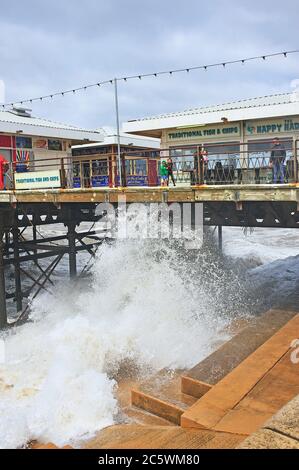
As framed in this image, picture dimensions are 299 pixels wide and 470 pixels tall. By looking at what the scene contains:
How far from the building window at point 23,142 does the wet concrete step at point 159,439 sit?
45.7 ft

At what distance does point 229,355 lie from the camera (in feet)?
22.9

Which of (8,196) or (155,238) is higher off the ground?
(8,196)

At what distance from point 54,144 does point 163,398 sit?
14578mm

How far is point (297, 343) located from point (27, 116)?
1828cm

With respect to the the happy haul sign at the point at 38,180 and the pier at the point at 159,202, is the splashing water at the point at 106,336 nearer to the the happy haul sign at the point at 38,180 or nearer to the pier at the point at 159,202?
the pier at the point at 159,202

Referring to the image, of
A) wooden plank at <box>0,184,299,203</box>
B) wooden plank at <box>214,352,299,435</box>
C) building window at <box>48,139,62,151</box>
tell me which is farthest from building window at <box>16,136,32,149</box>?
wooden plank at <box>214,352,299,435</box>

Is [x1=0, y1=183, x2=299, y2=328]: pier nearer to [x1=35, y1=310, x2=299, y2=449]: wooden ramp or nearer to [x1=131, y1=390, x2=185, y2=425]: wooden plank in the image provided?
[x1=35, y1=310, x2=299, y2=449]: wooden ramp

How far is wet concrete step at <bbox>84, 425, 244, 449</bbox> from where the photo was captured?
425 centimetres

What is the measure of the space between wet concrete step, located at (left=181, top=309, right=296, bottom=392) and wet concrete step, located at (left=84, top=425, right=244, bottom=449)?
3.62ft

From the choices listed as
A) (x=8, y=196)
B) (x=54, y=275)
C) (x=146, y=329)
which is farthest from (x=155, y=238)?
(x=54, y=275)

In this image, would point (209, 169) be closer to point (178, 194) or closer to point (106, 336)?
point (178, 194)

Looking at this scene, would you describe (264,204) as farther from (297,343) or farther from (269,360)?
(269,360)

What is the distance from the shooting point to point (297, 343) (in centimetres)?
695
